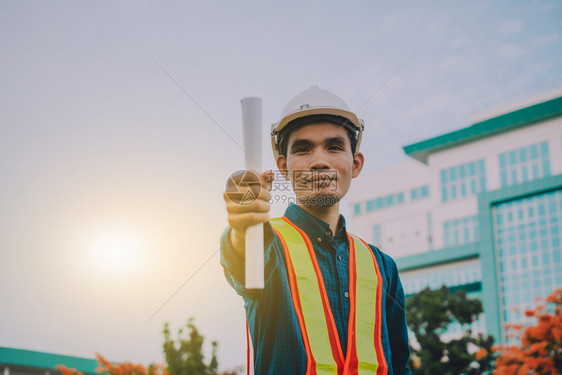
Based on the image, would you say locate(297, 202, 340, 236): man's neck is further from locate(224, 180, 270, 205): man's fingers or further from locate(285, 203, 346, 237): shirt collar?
locate(224, 180, 270, 205): man's fingers

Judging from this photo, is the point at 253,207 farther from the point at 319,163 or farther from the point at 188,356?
the point at 188,356

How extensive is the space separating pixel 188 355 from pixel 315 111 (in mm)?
17658

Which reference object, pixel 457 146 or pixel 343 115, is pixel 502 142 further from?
pixel 343 115

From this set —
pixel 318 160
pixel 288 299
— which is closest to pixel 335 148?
pixel 318 160

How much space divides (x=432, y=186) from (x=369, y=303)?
56449 millimetres

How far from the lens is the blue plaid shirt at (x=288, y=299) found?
113 inches

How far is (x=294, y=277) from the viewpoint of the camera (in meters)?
3.08

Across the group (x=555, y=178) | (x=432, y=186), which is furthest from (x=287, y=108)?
(x=432, y=186)

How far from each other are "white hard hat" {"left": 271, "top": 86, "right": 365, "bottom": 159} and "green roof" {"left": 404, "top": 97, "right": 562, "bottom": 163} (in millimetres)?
50432

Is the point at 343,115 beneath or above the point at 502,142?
beneath

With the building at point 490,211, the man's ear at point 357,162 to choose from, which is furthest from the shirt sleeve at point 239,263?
the building at point 490,211

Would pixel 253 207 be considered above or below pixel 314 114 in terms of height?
below

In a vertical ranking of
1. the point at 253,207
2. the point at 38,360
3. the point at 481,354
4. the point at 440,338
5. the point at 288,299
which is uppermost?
the point at 253,207

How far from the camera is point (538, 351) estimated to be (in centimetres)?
1914
